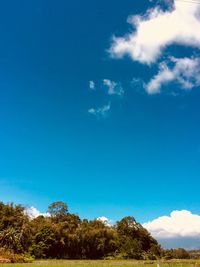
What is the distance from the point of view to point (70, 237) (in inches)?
3174

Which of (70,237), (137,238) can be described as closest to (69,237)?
(70,237)

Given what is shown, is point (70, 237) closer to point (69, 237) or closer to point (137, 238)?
point (69, 237)

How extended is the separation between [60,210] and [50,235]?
1433cm

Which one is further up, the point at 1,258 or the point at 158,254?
the point at 158,254

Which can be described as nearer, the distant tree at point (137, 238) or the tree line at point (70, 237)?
the tree line at point (70, 237)

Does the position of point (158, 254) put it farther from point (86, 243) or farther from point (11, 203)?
point (11, 203)

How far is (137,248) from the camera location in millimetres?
88750

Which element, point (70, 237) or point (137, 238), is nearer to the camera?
point (70, 237)

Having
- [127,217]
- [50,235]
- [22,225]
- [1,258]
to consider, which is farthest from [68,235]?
[1,258]

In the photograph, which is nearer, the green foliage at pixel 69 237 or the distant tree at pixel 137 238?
the green foliage at pixel 69 237

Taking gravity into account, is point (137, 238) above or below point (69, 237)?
above

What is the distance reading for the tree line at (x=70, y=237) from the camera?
2771 inches

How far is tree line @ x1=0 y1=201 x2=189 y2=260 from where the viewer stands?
231 feet

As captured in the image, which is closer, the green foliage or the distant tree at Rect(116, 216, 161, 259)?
the green foliage
